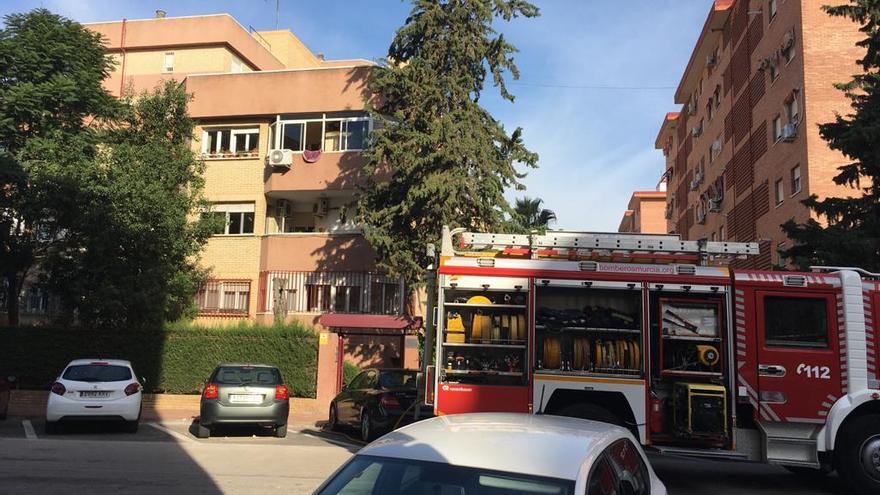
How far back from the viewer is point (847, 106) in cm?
2256

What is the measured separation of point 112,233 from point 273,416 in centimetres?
1064

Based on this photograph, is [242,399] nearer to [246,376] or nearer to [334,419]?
[246,376]

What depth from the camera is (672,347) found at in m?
9.34

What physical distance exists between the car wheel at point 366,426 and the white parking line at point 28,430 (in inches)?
244

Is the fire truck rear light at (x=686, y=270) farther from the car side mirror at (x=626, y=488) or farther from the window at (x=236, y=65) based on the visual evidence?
the window at (x=236, y=65)

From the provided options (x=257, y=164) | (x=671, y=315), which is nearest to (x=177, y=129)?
(x=257, y=164)

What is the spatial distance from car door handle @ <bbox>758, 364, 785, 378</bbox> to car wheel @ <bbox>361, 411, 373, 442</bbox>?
23.6ft

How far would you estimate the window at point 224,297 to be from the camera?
1005 inches

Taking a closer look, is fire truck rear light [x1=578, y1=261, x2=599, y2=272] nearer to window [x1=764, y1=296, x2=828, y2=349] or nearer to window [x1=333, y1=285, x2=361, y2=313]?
window [x1=764, y1=296, x2=828, y2=349]

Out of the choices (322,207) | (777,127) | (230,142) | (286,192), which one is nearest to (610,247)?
(322,207)

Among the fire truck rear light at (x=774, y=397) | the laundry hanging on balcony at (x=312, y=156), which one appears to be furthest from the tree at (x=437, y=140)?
the fire truck rear light at (x=774, y=397)

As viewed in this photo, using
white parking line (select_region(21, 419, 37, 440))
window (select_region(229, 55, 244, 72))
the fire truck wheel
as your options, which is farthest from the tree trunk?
the fire truck wheel

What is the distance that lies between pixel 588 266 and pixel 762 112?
22.9 meters

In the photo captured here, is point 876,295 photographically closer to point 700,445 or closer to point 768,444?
point 768,444
